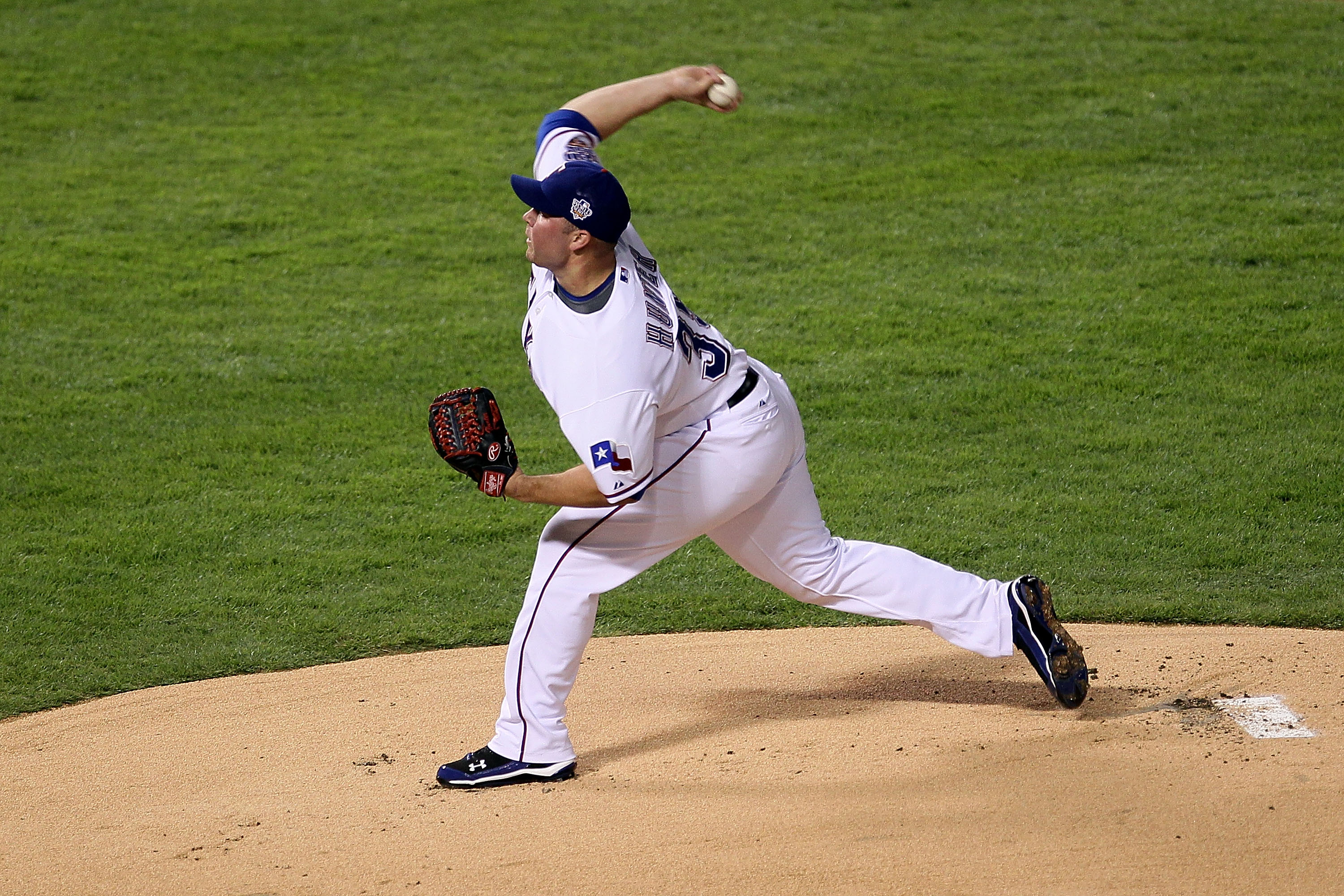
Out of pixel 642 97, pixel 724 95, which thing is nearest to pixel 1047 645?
pixel 724 95

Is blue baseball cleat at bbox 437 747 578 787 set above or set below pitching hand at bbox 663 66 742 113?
below

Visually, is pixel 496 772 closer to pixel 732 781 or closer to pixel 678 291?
pixel 732 781

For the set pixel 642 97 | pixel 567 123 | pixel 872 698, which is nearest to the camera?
pixel 567 123

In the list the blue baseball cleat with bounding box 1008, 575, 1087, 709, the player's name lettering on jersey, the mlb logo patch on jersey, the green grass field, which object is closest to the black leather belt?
the player's name lettering on jersey

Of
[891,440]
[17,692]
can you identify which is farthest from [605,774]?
[891,440]

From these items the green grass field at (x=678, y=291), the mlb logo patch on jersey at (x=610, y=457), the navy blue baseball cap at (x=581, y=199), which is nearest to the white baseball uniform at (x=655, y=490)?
the mlb logo patch on jersey at (x=610, y=457)

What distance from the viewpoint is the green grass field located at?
18.7ft

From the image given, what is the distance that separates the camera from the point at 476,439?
11.6ft

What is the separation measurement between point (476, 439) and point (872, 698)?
1571mm

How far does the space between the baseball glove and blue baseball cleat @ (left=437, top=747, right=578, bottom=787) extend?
2.48 ft

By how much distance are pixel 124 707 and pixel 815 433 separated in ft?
12.3

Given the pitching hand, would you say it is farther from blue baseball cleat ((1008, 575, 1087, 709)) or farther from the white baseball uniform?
blue baseball cleat ((1008, 575, 1087, 709))

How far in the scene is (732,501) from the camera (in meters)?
3.71

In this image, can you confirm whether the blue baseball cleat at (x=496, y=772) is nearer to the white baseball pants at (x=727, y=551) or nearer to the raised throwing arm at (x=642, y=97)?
the white baseball pants at (x=727, y=551)
